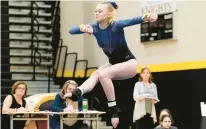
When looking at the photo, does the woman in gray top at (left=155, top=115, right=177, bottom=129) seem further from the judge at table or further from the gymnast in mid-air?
the gymnast in mid-air

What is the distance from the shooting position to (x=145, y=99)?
9344 millimetres

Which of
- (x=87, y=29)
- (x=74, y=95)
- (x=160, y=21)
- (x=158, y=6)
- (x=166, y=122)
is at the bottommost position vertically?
(x=166, y=122)

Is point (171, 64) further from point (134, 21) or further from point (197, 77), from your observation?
point (134, 21)

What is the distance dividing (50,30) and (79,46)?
36.2 inches

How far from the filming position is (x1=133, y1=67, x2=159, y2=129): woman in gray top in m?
9.15

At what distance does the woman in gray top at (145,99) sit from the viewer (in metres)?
9.15

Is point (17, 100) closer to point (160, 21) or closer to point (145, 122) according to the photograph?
point (145, 122)

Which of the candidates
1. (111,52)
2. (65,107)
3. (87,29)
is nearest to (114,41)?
(111,52)

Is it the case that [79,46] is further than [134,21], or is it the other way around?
[79,46]

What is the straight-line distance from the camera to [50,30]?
13.9m

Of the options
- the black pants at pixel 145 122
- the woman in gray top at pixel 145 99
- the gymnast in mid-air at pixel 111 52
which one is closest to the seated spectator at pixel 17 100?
the woman in gray top at pixel 145 99

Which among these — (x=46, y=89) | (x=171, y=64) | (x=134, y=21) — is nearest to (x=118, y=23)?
(x=134, y=21)

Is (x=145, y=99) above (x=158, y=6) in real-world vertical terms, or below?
below

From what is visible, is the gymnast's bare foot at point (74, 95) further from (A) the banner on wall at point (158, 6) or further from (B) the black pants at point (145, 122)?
(A) the banner on wall at point (158, 6)
